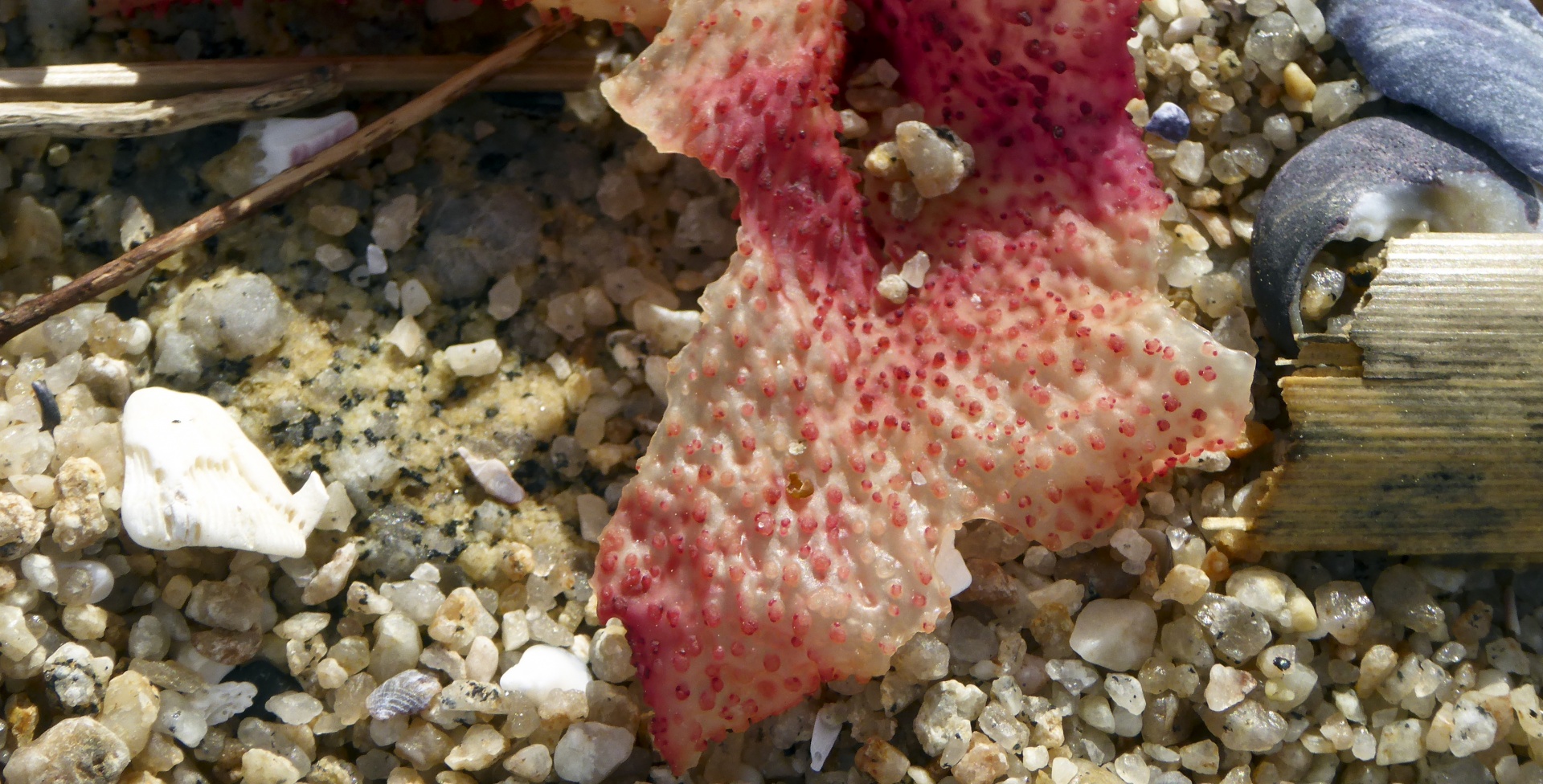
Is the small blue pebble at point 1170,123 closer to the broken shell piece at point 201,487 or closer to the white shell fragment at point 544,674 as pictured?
the white shell fragment at point 544,674

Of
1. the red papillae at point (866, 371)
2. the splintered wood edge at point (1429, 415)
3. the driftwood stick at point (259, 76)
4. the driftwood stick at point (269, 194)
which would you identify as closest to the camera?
the red papillae at point (866, 371)

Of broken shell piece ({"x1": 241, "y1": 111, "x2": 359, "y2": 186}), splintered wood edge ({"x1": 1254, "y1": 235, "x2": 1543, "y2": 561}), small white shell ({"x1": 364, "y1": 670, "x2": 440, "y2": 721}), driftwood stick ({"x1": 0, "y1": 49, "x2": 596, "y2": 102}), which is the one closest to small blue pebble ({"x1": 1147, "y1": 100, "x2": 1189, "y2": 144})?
splintered wood edge ({"x1": 1254, "y1": 235, "x2": 1543, "y2": 561})

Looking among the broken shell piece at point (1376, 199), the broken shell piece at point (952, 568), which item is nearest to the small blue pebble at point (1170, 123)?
the broken shell piece at point (1376, 199)

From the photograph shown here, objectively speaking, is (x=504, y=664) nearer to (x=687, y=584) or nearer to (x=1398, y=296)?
(x=687, y=584)

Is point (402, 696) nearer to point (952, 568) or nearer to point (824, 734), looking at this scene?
point (824, 734)

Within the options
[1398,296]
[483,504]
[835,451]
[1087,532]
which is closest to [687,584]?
[835,451]

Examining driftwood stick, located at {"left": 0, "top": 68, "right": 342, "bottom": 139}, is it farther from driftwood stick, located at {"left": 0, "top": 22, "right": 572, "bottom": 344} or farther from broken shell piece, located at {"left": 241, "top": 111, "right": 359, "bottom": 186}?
driftwood stick, located at {"left": 0, "top": 22, "right": 572, "bottom": 344}

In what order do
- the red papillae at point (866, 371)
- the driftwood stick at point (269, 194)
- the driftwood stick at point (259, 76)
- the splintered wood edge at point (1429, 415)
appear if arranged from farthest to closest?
1. the driftwood stick at point (259, 76)
2. the driftwood stick at point (269, 194)
3. the splintered wood edge at point (1429, 415)
4. the red papillae at point (866, 371)
